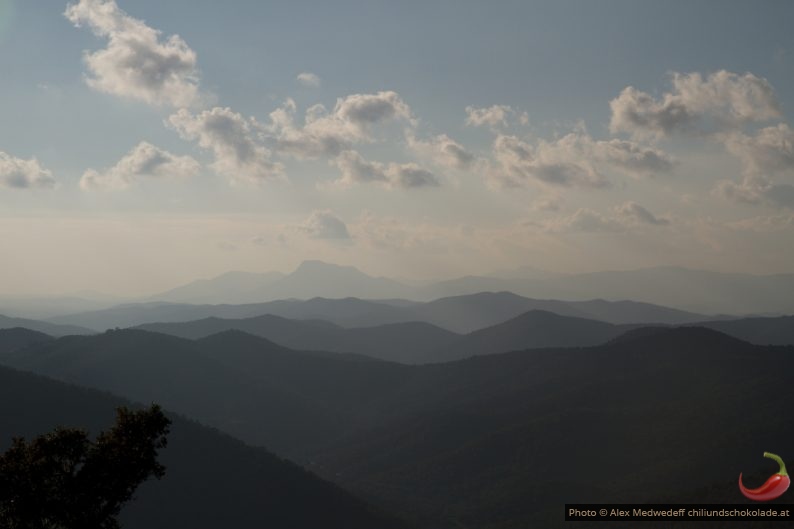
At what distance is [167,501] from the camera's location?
5305 inches

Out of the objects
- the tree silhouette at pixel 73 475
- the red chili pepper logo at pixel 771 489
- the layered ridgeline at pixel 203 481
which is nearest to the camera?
the tree silhouette at pixel 73 475

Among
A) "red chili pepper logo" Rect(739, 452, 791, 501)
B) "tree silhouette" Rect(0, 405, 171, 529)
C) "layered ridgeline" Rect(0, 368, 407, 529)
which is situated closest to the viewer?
"tree silhouette" Rect(0, 405, 171, 529)

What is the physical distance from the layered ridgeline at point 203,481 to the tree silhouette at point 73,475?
11103 centimetres

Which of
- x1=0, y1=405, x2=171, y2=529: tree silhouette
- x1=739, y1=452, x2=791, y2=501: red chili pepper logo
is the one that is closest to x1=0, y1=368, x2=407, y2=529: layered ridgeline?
x1=739, y1=452, x2=791, y2=501: red chili pepper logo

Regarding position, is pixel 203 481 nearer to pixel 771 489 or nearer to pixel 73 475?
pixel 73 475

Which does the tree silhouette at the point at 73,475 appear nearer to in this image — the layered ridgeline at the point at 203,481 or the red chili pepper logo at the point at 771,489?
the red chili pepper logo at the point at 771,489

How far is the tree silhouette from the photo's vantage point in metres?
30.3

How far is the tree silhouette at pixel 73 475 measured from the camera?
30297 millimetres

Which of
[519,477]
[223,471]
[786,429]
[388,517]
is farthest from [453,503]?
[786,429]

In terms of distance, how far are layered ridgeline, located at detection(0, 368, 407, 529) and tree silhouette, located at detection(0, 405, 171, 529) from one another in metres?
111

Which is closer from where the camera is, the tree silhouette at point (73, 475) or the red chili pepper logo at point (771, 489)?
the tree silhouette at point (73, 475)

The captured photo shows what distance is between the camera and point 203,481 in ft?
475

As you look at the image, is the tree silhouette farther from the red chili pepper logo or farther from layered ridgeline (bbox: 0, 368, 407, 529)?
layered ridgeline (bbox: 0, 368, 407, 529)

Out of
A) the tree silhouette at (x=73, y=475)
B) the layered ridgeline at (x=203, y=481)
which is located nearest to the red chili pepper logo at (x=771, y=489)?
the layered ridgeline at (x=203, y=481)
